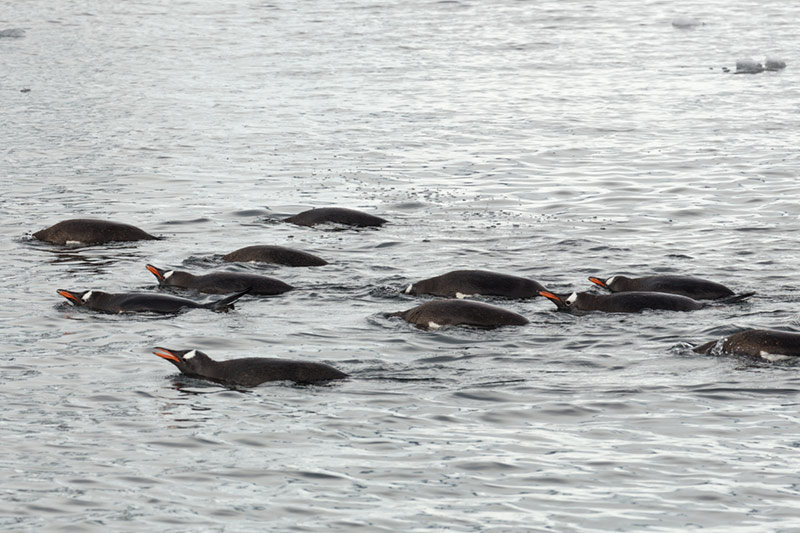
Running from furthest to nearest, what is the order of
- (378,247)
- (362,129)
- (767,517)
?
1. (362,129)
2. (378,247)
3. (767,517)

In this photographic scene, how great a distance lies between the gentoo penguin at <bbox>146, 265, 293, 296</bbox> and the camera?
1470 cm

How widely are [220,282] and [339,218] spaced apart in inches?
157

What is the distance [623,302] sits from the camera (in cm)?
1376

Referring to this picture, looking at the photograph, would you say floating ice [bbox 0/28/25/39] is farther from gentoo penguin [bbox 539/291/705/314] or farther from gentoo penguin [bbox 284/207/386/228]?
gentoo penguin [bbox 539/291/705/314]

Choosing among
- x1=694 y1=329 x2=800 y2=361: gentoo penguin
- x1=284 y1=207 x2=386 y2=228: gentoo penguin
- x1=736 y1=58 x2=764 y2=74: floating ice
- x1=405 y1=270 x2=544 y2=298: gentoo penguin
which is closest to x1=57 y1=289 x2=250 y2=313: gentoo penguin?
→ x1=405 y1=270 x2=544 y2=298: gentoo penguin

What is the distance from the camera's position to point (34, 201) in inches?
806

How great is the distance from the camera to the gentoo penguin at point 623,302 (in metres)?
13.7

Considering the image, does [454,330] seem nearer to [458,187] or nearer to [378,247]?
[378,247]

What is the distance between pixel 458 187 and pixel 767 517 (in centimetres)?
1345

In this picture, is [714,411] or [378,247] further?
[378,247]

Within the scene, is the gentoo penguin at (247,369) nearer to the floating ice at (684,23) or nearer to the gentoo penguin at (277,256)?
the gentoo penguin at (277,256)

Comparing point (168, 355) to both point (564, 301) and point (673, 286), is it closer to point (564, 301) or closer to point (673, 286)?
point (564, 301)

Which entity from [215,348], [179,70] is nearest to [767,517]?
[215,348]

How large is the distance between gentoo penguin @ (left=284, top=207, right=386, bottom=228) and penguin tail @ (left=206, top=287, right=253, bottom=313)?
458 cm
